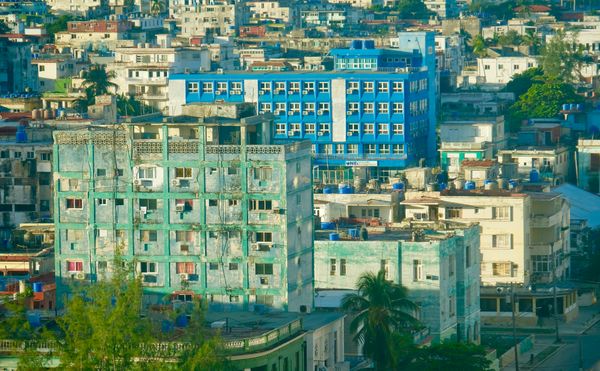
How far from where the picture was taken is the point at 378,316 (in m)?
84.4

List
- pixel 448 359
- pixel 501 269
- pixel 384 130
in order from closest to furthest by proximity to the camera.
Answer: pixel 448 359, pixel 501 269, pixel 384 130

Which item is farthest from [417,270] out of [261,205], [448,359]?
[261,205]

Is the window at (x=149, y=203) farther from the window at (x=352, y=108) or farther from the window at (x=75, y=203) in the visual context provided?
the window at (x=352, y=108)

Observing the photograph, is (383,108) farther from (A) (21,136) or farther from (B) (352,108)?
(A) (21,136)

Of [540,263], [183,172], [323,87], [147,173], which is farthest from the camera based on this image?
[323,87]

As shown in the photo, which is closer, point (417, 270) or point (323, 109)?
point (417, 270)

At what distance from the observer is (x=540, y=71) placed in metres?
197

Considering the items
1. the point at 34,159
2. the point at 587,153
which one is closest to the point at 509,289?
the point at 34,159

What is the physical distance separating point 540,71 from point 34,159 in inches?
3372

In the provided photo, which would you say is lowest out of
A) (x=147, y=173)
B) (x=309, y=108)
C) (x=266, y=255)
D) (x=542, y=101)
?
(x=542, y=101)

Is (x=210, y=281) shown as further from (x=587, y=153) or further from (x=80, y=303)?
(x=587, y=153)

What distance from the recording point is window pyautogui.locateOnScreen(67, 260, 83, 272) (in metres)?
87.6

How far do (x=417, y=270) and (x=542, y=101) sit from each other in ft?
259

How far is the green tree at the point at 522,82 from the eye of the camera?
187500 mm
